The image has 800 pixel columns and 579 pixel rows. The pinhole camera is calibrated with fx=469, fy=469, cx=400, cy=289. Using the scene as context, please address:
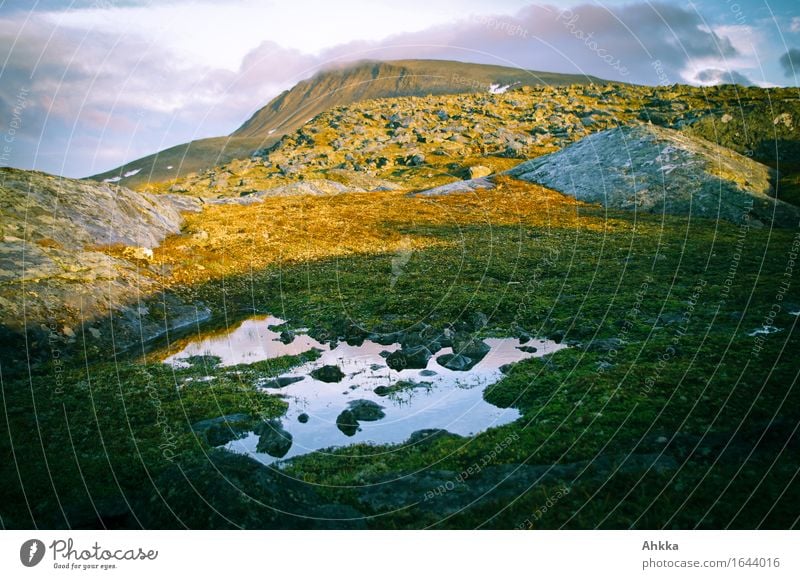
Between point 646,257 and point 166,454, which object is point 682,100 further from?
point 166,454

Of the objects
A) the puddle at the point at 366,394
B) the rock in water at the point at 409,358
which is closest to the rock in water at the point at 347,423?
the puddle at the point at 366,394

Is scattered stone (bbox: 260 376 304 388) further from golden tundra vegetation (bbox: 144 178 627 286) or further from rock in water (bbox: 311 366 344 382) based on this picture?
golden tundra vegetation (bbox: 144 178 627 286)

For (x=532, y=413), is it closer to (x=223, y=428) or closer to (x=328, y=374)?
(x=328, y=374)

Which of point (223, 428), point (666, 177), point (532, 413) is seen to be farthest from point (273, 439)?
point (666, 177)

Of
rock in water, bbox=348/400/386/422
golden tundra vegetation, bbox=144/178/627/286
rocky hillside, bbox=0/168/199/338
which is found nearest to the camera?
rock in water, bbox=348/400/386/422

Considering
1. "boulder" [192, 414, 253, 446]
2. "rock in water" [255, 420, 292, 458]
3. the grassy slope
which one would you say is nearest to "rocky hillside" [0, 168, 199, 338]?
the grassy slope

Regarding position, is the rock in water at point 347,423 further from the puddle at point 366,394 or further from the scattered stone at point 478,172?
the scattered stone at point 478,172
